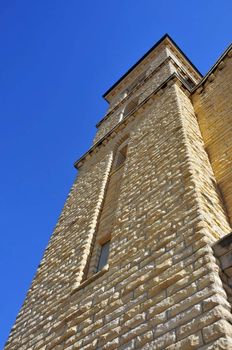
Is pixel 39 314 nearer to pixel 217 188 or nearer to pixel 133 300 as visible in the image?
pixel 133 300

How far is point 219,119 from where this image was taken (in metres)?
7.54

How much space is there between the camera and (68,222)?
7.83 meters

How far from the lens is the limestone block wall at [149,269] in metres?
3.28

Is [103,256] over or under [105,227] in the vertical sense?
under

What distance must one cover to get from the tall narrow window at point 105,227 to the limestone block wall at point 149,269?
0.54 ft

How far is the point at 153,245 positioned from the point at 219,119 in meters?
4.03


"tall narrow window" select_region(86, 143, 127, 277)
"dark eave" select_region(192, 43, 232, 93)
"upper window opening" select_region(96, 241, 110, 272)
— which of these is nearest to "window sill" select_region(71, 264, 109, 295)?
"tall narrow window" select_region(86, 143, 127, 277)

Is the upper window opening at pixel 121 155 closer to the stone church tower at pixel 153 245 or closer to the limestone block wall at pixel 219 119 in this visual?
the stone church tower at pixel 153 245

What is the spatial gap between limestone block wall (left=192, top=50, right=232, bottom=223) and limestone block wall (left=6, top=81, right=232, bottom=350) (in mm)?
205

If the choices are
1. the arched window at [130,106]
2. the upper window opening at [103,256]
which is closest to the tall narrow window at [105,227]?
the upper window opening at [103,256]

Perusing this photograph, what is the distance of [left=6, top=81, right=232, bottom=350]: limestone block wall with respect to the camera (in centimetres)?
328

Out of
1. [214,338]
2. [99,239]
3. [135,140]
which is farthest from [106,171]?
[214,338]

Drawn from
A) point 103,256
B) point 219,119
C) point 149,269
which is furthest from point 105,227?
point 219,119

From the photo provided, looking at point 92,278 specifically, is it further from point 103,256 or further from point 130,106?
point 130,106
